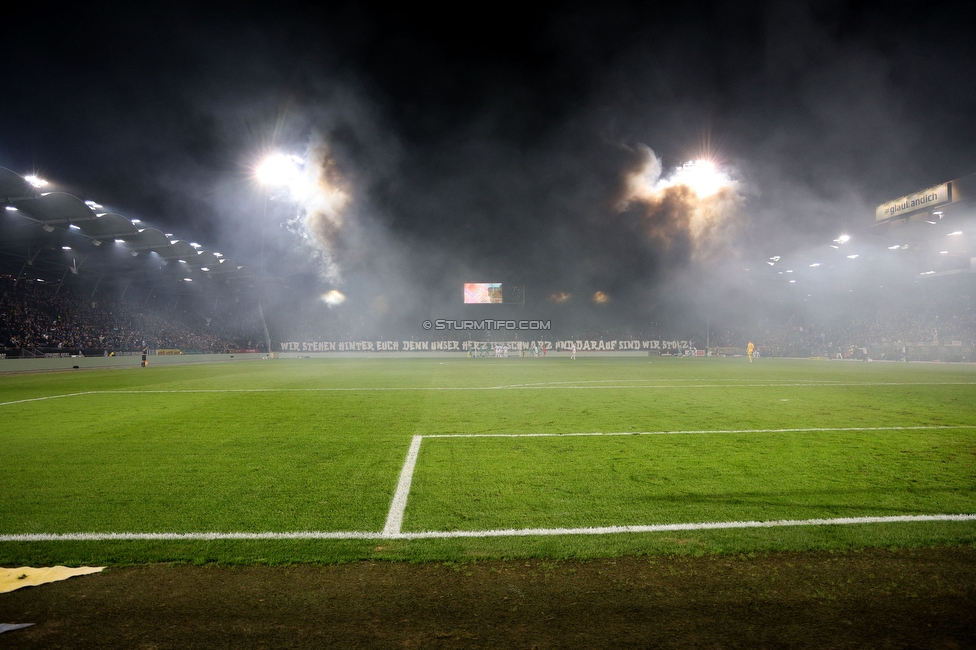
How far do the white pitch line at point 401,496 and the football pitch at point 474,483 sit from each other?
32 millimetres

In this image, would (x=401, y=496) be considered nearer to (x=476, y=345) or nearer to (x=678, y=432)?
(x=678, y=432)

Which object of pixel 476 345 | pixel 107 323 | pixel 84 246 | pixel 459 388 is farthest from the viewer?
pixel 476 345

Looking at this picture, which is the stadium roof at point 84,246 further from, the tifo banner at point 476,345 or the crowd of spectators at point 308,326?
the tifo banner at point 476,345

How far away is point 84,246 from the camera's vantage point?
33562 millimetres

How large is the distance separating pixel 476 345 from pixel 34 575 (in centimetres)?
5272

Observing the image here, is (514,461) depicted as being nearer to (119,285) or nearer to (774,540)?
(774,540)

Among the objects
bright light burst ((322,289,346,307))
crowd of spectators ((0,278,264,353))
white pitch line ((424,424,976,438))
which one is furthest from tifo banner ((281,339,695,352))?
white pitch line ((424,424,976,438))

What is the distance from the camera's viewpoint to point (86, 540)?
138 inches

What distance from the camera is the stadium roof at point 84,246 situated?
24.8m

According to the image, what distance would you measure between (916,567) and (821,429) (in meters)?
5.22

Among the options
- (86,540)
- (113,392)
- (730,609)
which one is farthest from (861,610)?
(113,392)

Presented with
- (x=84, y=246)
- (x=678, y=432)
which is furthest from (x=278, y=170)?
(x=678, y=432)

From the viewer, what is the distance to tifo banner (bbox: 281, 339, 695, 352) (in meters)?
57.4

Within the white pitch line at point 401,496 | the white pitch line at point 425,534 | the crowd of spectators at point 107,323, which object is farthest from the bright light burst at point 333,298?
the white pitch line at point 425,534
